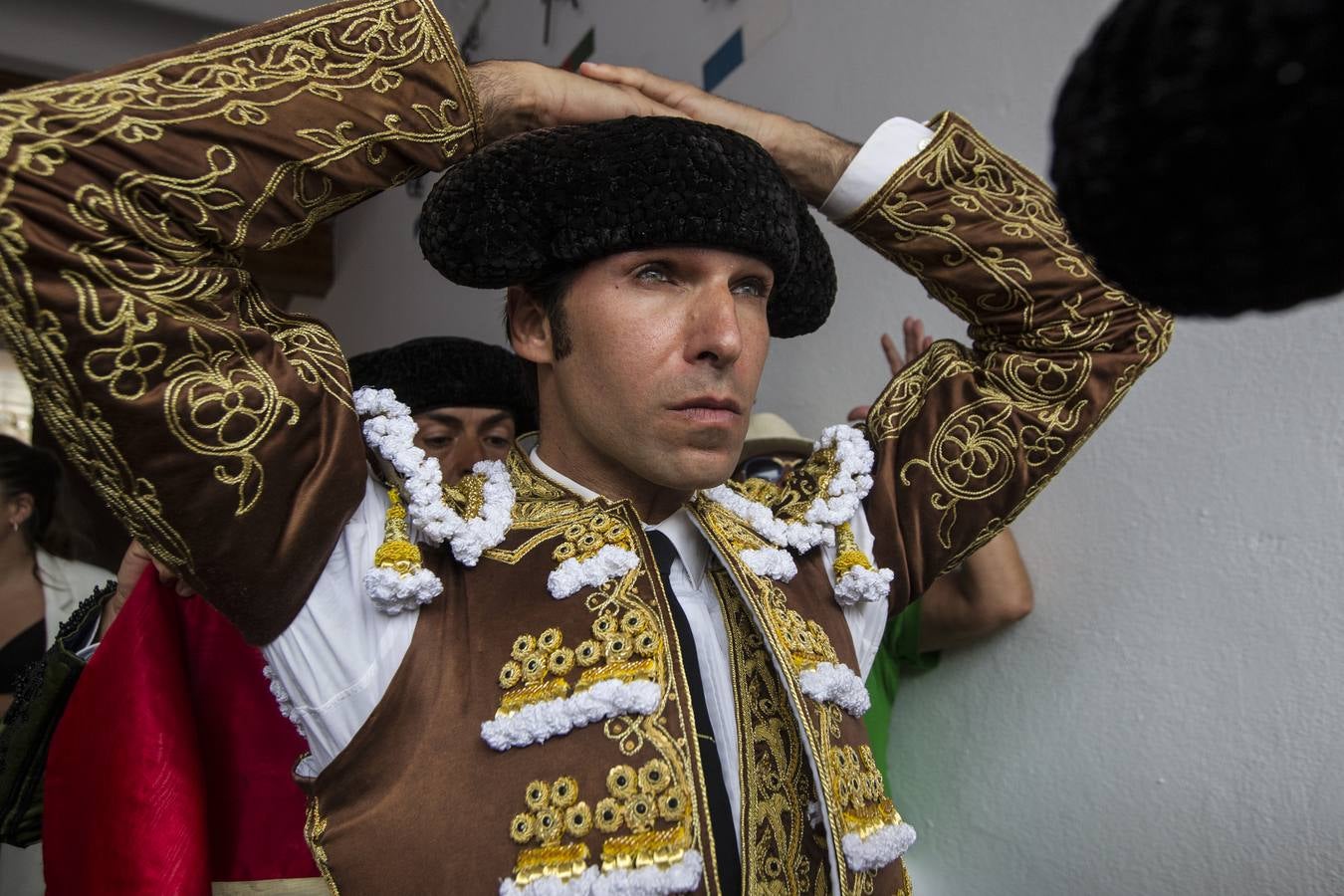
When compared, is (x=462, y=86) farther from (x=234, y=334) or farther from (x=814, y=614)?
(x=814, y=614)

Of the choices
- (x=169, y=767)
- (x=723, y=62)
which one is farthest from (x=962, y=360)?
(x=723, y=62)

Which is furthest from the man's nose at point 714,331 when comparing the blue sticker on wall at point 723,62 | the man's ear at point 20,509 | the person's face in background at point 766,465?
the man's ear at point 20,509

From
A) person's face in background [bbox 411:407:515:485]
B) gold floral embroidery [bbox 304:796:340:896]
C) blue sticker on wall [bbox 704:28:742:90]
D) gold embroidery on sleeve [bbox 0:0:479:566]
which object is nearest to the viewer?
gold embroidery on sleeve [bbox 0:0:479:566]

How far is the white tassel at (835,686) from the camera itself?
1.04 m

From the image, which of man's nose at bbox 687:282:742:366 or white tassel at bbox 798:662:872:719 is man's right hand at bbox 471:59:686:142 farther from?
white tassel at bbox 798:662:872:719

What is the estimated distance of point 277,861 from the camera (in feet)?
4.11

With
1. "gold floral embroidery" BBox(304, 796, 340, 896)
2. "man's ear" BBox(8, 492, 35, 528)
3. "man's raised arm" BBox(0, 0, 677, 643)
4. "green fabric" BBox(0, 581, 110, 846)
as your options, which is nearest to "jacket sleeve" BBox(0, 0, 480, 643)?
"man's raised arm" BBox(0, 0, 677, 643)

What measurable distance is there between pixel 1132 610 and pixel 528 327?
0.97 meters

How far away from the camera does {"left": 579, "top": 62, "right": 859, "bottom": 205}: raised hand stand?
1.22 m

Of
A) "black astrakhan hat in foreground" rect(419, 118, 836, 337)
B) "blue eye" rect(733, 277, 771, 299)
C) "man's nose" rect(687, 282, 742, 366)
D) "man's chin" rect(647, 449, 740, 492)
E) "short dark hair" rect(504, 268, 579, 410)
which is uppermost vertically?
"black astrakhan hat in foreground" rect(419, 118, 836, 337)

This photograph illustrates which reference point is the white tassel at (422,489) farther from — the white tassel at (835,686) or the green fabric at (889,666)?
the green fabric at (889,666)

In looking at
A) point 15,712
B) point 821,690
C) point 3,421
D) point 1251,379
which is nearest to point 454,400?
point 15,712

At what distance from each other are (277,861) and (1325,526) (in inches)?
53.0

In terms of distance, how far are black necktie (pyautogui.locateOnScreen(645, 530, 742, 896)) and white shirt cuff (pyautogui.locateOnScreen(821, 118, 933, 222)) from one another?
0.51 metres
